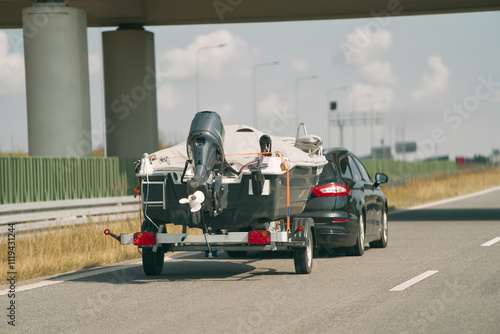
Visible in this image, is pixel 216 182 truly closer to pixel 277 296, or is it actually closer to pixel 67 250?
pixel 277 296

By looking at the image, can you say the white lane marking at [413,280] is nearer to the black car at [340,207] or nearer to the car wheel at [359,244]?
the black car at [340,207]

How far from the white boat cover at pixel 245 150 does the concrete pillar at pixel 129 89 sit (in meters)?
15.2

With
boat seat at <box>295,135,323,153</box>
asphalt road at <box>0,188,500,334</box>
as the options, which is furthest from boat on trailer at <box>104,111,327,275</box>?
boat seat at <box>295,135,323,153</box>

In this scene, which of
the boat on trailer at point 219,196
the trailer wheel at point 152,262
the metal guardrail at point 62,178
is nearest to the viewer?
the boat on trailer at point 219,196

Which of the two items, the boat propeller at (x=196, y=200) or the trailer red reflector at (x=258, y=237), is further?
the trailer red reflector at (x=258, y=237)

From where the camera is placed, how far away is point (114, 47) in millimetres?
28141

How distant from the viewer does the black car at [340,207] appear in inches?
551

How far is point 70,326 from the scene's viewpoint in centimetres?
834

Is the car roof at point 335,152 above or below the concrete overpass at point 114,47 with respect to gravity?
below

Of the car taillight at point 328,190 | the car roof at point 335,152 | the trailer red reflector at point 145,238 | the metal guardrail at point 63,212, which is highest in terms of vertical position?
the car roof at point 335,152

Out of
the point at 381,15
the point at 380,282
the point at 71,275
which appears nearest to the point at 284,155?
the point at 380,282

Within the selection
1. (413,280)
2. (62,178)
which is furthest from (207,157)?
(62,178)

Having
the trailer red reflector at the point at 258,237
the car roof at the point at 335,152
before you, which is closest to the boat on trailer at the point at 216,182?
the trailer red reflector at the point at 258,237

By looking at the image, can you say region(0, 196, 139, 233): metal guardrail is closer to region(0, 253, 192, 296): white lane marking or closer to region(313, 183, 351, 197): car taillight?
region(0, 253, 192, 296): white lane marking
